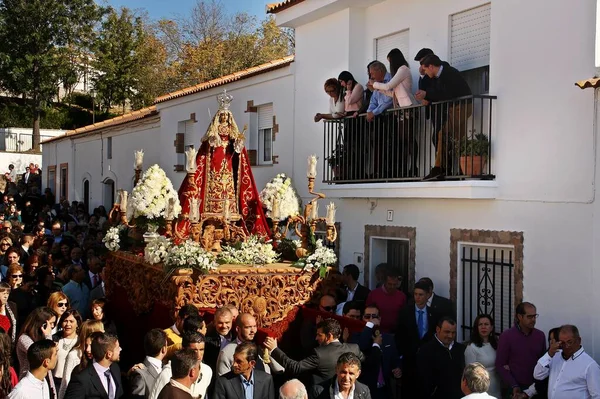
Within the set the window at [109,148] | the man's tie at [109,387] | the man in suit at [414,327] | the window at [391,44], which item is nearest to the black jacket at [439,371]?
the man in suit at [414,327]

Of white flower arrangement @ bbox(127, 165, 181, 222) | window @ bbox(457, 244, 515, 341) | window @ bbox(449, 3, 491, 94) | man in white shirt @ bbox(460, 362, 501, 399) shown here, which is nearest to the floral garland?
window @ bbox(457, 244, 515, 341)

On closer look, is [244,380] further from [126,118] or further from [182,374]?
[126,118]

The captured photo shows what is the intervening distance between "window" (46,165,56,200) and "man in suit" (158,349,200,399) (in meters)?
24.2

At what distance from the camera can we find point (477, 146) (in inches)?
388

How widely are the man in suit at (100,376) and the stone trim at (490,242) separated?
16.4 feet

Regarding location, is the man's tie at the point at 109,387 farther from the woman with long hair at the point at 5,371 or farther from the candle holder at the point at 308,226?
the candle holder at the point at 308,226

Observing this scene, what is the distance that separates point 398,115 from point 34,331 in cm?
603

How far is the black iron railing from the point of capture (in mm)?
9922

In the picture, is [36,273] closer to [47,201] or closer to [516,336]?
[516,336]

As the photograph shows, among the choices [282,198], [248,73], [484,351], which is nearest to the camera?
[484,351]

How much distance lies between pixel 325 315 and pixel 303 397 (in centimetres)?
323

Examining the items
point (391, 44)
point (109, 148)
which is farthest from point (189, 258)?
point (109, 148)

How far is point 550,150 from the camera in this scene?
9.09 metres

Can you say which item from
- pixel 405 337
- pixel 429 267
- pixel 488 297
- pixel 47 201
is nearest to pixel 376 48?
pixel 429 267
